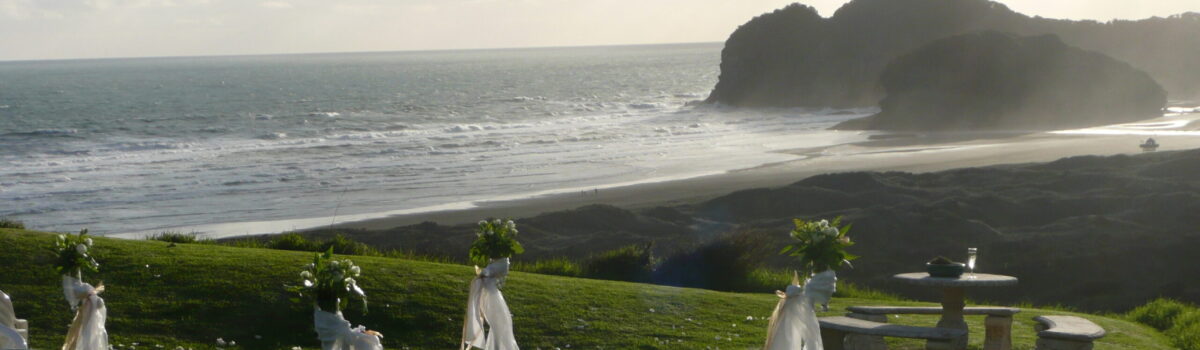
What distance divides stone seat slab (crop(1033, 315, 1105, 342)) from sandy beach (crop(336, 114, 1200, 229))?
1781 cm

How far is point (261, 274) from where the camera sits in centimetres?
1356

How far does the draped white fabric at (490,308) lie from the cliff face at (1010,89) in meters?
54.1

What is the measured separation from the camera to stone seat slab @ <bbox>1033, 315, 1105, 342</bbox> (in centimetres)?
1038

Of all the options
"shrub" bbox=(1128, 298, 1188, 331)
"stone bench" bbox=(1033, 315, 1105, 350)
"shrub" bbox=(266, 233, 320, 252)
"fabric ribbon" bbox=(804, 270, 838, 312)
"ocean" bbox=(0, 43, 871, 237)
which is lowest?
"ocean" bbox=(0, 43, 871, 237)

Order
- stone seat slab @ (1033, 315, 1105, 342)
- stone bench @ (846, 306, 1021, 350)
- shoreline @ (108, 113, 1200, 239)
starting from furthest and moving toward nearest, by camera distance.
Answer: shoreline @ (108, 113, 1200, 239) → stone bench @ (846, 306, 1021, 350) → stone seat slab @ (1033, 315, 1105, 342)

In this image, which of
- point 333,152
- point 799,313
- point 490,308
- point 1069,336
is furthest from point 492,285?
point 333,152

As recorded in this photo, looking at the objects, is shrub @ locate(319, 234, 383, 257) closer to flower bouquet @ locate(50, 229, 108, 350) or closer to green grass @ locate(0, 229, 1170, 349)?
green grass @ locate(0, 229, 1170, 349)

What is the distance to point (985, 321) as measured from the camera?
1139 centimetres

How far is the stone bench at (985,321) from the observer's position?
35.1 ft

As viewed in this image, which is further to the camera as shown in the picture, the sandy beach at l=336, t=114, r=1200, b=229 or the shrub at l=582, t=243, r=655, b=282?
the sandy beach at l=336, t=114, r=1200, b=229

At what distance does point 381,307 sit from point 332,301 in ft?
16.9

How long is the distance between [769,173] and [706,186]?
377 centimetres

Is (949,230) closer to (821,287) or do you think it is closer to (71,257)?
(821,287)

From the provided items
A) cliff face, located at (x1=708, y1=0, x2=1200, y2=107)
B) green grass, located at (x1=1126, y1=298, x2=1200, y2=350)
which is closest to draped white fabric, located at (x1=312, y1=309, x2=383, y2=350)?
green grass, located at (x1=1126, y1=298, x2=1200, y2=350)
